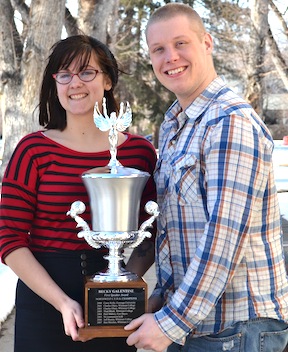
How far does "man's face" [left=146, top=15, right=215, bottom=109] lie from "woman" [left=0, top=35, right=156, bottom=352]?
440 mm

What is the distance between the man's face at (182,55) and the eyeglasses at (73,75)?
0.40m

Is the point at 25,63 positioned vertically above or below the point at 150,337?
above

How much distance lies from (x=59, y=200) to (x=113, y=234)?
0.30 m

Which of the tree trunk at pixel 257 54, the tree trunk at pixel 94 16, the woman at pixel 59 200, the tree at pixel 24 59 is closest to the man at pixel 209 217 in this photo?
the woman at pixel 59 200

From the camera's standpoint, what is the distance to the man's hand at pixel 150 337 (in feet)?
7.19

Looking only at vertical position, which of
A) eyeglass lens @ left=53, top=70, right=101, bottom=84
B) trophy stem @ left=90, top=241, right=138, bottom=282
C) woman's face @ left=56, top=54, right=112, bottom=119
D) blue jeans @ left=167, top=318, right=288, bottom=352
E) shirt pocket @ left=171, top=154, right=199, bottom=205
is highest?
eyeglass lens @ left=53, top=70, right=101, bottom=84

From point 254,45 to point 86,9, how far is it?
8.98 meters

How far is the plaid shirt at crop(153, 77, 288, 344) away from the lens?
2113 millimetres

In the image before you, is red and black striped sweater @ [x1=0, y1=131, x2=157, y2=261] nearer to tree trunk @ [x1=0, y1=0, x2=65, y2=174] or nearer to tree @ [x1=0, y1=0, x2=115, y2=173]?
tree @ [x1=0, y1=0, x2=115, y2=173]

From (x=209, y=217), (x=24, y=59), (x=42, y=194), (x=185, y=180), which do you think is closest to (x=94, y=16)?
(x=24, y=59)

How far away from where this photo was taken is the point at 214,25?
25.7 meters

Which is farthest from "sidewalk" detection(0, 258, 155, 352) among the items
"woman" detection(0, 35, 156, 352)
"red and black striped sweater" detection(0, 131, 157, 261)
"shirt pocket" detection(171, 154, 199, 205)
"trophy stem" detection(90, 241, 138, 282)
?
"shirt pocket" detection(171, 154, 199, 205)

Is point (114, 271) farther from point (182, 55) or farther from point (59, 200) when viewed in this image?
point (182, 55)

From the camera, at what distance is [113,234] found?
2.48 m
